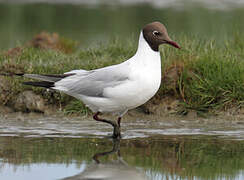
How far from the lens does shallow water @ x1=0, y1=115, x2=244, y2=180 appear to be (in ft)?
20.0

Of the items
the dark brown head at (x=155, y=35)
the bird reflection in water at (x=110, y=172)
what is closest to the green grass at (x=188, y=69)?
the dark brown head at (x=155, y=35)

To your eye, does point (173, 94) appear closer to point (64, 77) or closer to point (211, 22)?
point (64, 77)

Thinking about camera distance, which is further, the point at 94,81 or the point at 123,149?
the point at 94,81

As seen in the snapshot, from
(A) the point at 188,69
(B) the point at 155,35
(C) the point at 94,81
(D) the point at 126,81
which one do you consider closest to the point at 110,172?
(D) the point at 126,81

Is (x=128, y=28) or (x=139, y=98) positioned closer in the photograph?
(x=139, y=98)

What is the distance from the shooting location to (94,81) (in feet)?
25.4

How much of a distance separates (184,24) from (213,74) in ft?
33.2

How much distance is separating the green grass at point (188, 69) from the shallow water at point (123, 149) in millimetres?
315

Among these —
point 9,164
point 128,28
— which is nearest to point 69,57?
point 9,164

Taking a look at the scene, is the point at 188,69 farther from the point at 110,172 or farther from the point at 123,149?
the point at 110,172

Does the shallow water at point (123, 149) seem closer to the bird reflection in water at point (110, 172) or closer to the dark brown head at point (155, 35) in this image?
the bird reflection in water at point (110, 172)

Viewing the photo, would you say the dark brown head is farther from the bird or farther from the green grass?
the green grass

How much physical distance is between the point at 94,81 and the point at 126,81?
49 centimetres

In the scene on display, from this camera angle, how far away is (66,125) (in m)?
8.39
